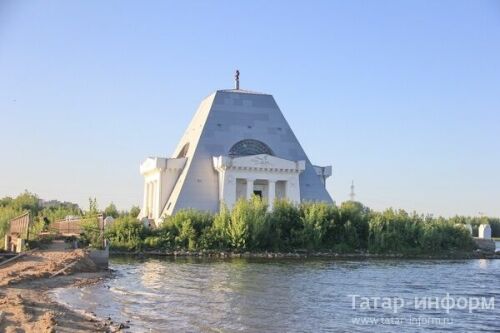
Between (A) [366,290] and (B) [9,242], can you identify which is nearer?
(A) [366,290]

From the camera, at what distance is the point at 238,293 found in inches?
910

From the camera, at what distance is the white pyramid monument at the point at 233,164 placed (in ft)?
200

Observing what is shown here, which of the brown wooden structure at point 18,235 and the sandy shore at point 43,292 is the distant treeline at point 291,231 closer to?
the brown wooden structure at point 18,235

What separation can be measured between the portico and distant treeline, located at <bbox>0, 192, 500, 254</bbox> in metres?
9.93

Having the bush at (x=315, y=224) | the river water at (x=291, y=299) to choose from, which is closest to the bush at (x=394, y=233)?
the bush at (x=315, y=224)

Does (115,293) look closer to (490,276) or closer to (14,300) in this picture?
(14,300)

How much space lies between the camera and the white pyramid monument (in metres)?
61.1

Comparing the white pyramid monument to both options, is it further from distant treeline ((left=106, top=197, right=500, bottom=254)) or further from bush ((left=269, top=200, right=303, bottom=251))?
distant treeline ((left=106, top=197, right=500, bottom=254))

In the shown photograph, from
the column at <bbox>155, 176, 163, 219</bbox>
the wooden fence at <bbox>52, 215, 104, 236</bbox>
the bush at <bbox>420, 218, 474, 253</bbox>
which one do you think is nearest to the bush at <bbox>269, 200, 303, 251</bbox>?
the bush at <bbox>420, 218, 474, 253</bbox>

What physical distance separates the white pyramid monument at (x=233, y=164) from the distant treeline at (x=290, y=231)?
32.9 feet

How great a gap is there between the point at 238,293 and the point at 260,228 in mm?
24530

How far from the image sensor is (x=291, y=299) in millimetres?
21969

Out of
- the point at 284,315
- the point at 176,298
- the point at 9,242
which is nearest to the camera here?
the point at 284,315

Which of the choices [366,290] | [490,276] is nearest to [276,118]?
[490,276]
